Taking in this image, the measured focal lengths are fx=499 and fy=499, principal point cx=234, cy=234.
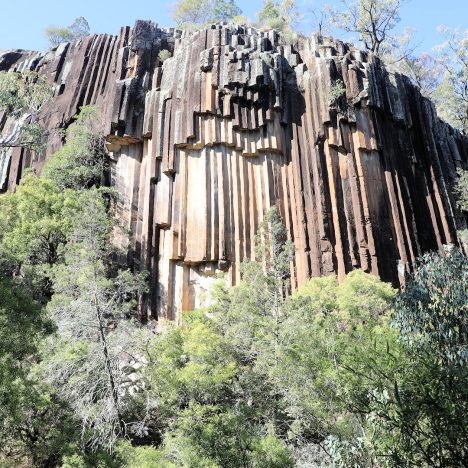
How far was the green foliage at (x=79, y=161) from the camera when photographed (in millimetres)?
21062

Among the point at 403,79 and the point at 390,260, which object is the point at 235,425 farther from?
the point at 403,79

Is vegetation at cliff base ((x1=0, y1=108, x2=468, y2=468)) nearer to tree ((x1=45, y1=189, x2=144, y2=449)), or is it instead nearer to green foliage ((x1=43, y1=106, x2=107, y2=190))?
tree ((x1=45, y1=189, x2=144, y2=449))

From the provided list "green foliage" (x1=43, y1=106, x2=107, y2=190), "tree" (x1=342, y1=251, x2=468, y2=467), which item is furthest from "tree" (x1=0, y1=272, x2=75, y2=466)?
"green foliage" (x1=43, y1=106, x2=107, y2=190)

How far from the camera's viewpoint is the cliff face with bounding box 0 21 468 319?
19.1 meters

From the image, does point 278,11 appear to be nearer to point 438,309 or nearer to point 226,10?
point 226,10

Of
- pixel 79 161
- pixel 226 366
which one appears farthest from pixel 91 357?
pixel 79 161

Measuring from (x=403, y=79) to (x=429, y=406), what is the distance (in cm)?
2112

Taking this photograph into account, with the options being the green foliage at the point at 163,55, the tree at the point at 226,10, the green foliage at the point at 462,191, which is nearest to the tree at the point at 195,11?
the tree at the point at 226,10

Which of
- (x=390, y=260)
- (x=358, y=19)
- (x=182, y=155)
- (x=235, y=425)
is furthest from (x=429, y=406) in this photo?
(x=358, y=19)

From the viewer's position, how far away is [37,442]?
1177cm

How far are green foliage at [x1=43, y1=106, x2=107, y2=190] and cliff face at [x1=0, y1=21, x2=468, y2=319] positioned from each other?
25.4 inches

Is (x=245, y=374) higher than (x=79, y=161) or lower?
lower

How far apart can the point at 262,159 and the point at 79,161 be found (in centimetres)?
793

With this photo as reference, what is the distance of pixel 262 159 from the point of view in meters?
20.7
